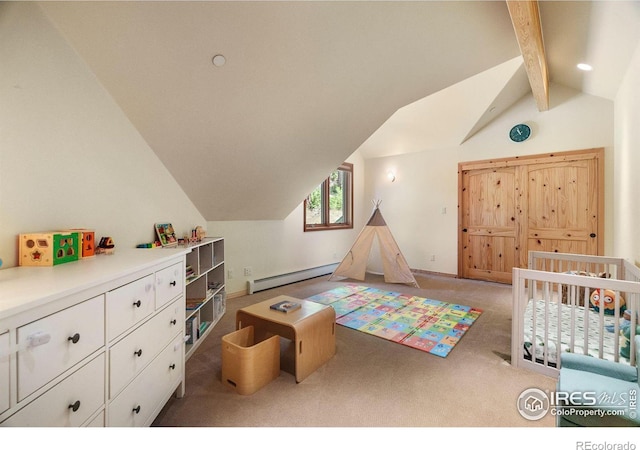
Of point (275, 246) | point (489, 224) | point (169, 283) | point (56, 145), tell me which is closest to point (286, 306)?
point (169, 283)

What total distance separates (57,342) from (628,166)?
407 centimetres

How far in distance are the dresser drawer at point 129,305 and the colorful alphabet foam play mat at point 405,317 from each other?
1858mm

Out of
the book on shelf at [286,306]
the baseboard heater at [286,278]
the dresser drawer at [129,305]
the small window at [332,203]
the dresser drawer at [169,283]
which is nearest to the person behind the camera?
the dresser drawer at [129,305]

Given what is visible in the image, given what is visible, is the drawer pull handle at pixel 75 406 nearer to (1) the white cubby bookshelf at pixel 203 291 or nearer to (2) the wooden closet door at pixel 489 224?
(1) the white cubby bookshelf at pixel 203 291

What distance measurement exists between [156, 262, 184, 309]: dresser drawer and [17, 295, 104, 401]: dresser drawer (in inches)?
14.8

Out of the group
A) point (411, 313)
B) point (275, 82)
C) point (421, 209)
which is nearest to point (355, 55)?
point (275, 82)

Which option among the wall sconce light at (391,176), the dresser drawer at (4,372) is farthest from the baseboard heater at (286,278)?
the dresser drawer at (4,372)

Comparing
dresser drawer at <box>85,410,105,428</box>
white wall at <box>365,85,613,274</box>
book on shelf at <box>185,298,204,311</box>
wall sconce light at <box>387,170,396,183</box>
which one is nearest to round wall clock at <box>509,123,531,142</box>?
white wall at <box>365,85,613,274</box>

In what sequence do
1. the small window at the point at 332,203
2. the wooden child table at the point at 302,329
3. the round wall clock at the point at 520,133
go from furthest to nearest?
the small window at the point at 332,203
the round wall clock at the point at 520,133
the wooden child table at the point at 302,329

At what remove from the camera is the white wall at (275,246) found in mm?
3518

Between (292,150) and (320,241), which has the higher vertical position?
(292,150)
